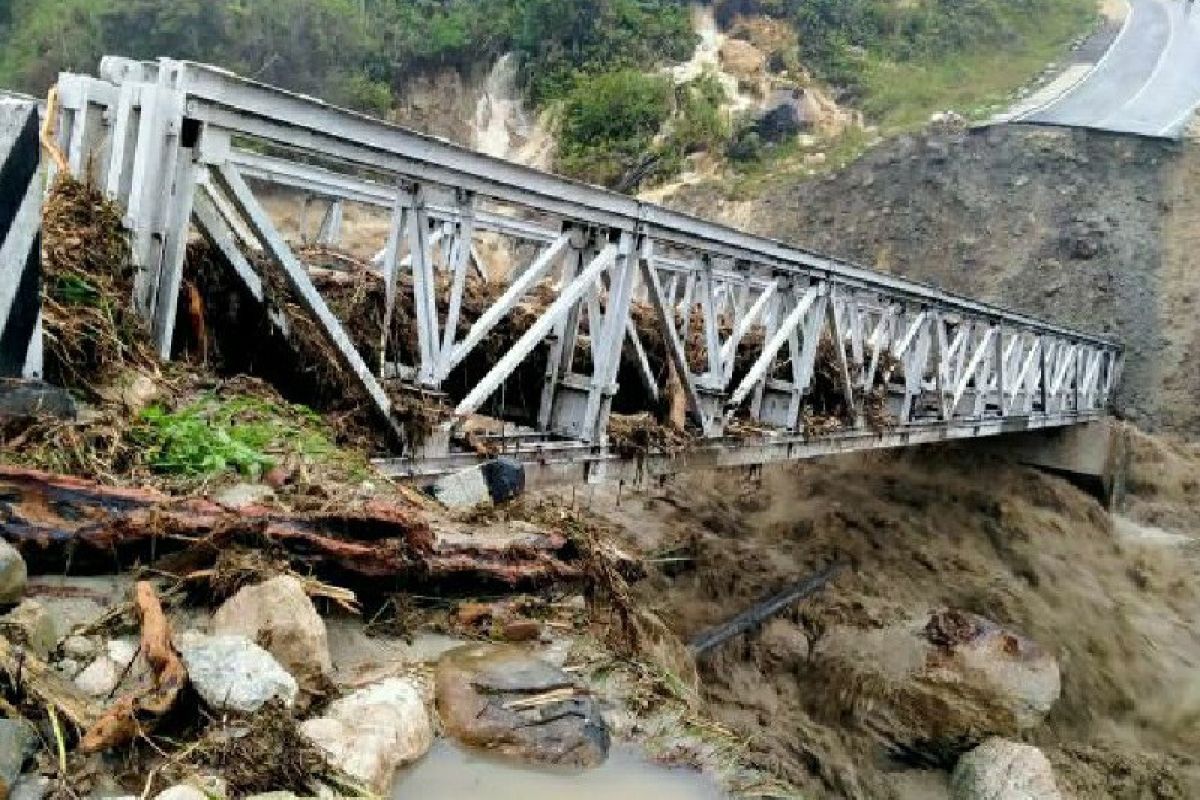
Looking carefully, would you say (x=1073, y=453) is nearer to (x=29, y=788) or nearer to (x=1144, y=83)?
(x=29, y=788)

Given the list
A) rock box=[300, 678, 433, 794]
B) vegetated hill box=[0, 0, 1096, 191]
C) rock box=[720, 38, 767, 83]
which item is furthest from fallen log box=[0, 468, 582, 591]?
rock box=[720, 38, 767, 83]

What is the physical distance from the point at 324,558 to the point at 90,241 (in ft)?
5.70

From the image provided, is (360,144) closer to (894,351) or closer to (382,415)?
(382,415)

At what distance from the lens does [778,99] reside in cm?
3066

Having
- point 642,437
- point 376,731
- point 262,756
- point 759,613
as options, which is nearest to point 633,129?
point 759,613

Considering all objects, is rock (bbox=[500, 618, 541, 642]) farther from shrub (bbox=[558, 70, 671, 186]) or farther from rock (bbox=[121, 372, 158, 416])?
shrub (bbox=[558, 70, 671, 186])

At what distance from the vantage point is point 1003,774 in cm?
838

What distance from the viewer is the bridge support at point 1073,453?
1778cm

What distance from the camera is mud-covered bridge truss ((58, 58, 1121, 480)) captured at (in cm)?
416

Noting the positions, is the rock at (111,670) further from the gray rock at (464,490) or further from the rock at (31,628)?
the gray rock at (464,490)

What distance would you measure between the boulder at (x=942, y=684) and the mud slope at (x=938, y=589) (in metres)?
0.20

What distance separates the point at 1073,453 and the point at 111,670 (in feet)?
59.5

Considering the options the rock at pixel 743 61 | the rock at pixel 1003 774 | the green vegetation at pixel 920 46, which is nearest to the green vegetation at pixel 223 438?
the rock at pixel 1003 774

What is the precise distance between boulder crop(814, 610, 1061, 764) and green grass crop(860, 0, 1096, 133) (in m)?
21.9
